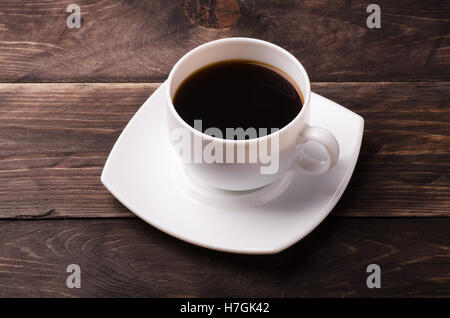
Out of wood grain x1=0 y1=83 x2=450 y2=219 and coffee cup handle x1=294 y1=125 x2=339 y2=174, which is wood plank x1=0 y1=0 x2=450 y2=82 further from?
coffee cup handle x1=294 y1=125 x2=339 y2=174

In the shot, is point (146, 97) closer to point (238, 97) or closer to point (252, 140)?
point (238, 97)

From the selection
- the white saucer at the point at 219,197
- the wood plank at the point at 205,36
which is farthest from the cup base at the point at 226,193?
the wood plank at the point at 205,36

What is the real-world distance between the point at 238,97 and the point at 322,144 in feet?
0.50

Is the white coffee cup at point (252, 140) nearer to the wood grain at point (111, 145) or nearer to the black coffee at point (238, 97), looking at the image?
the black coffee at point (238, 97)

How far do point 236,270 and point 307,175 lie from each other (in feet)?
0.59

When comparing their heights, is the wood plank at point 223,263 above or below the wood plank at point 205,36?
below

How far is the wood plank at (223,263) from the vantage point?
2.45ft

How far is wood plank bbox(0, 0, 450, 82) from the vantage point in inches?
39.1

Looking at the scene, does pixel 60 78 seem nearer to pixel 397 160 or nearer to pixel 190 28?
pixel 190 28

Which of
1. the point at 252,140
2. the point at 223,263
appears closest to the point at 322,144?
the point at 252,140

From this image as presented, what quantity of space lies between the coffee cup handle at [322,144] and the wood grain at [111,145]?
86 millimetres

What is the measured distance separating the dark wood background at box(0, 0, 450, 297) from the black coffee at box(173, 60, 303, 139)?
176 mm
